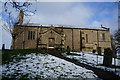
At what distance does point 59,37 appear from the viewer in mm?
39344

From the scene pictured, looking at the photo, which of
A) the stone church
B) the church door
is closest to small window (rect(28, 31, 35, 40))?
the stone church

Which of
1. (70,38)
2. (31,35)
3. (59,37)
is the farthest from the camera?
(70,38)

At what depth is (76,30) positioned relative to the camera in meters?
43.1

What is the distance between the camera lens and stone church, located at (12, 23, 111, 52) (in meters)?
38.4

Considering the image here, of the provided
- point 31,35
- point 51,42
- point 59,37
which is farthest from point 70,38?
point 31,35

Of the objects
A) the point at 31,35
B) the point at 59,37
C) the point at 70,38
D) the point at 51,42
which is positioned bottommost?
the point at 51,42

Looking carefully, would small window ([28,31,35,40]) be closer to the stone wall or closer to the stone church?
the stone church

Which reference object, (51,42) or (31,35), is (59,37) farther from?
(31,35)

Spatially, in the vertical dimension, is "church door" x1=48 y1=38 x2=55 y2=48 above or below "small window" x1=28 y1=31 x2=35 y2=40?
below

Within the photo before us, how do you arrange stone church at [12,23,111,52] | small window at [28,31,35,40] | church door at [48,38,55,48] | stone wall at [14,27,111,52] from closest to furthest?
stone church at [12,23,111,52]
church door at [48,38,55,48]
stone wall at [14,27,111,52]
small window at [28,31,35,40]

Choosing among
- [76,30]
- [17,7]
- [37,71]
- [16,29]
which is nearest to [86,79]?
[37,71]

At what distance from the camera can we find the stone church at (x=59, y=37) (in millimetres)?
38362

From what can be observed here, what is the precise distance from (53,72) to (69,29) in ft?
102

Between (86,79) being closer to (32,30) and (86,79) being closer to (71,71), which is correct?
(71,71)
